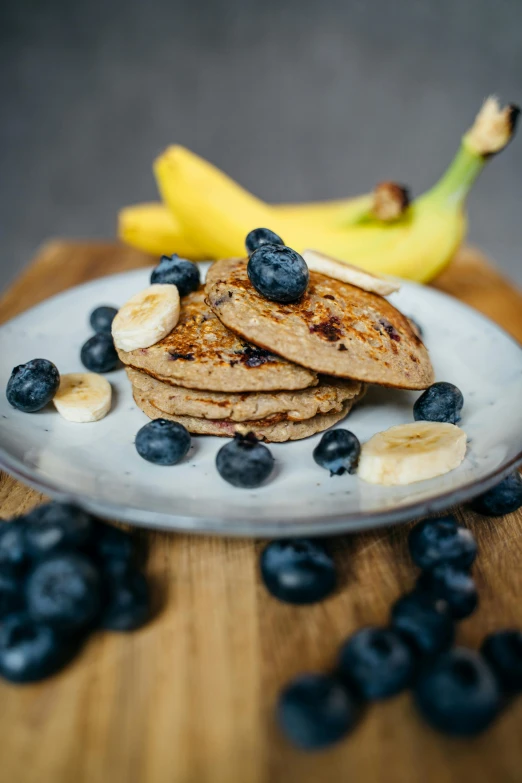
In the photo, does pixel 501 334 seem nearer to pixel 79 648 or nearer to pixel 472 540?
pixel 472 540

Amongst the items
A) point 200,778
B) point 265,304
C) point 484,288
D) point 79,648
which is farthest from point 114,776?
point 484,288

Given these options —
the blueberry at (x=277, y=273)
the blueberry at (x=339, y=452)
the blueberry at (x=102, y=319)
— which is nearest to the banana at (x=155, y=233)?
the blueberry at (x=102, y=319)

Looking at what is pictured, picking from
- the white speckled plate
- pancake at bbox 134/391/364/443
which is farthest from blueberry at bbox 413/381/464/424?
pancake at bbox 134/391/364/443

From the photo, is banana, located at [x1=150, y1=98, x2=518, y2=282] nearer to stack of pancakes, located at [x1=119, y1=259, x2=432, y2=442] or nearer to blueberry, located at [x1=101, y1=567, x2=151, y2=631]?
stack of pancakes, located at [x1=119, y1=259, x2=432, y2=442]

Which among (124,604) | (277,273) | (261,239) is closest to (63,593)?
(124,604)

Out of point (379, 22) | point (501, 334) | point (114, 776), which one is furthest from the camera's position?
point (379, 22)

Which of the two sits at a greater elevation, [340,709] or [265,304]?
[265,304]

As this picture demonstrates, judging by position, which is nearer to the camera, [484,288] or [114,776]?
[114,776]
